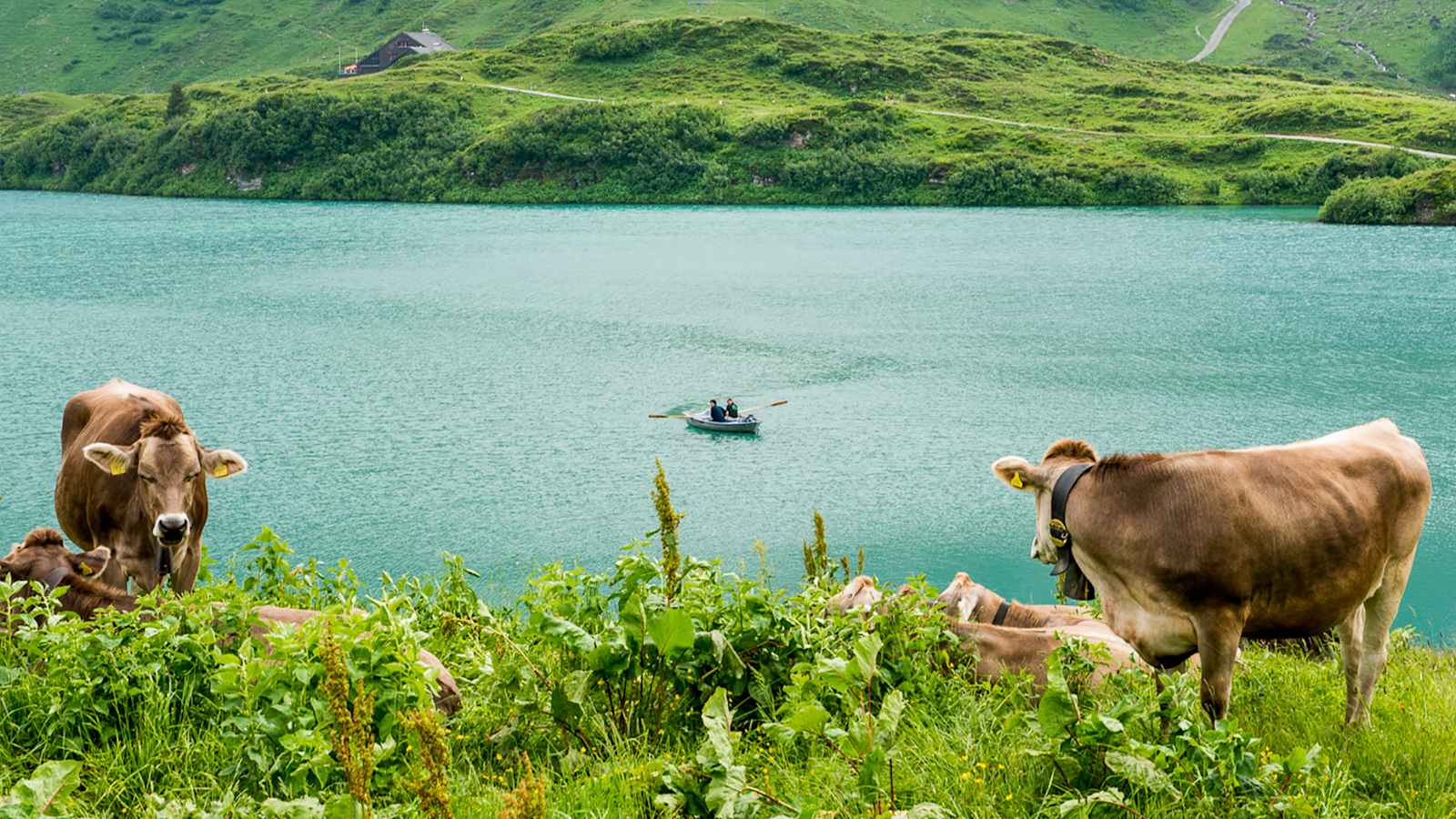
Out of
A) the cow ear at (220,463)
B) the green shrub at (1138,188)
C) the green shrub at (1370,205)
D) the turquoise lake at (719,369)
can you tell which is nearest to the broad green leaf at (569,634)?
the cow ear at (220,463)

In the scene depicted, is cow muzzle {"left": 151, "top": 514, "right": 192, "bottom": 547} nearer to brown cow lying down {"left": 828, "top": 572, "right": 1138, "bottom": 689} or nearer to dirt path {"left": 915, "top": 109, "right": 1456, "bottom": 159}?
brown cow lying down {"left": 828, "top": 572, "right": 1138, "bottom": 689}

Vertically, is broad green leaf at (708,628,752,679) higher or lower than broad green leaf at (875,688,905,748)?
lower

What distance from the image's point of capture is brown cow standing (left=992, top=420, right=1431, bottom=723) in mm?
6641

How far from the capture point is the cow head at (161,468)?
10.4 m

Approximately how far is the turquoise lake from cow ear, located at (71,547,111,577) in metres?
9.27

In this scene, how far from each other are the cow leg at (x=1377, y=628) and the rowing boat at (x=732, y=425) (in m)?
27.8

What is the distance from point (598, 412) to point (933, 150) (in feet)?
260

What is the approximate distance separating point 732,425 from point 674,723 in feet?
91.3

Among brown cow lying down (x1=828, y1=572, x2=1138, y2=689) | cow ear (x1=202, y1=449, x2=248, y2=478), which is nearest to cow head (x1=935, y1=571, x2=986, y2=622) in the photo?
brown cow lying down (x1=828, y1=572, x2=1138, y2=689)

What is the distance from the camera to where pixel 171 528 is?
10.1 metres

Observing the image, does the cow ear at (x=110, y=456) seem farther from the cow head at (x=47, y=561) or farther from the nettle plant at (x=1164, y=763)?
the nettle plant at (x=1164, y=763)

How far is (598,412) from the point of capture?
126ft

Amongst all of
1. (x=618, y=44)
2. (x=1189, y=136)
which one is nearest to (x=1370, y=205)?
(x=1189, y=136)

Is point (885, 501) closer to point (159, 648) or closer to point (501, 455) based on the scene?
point (501, 455)
